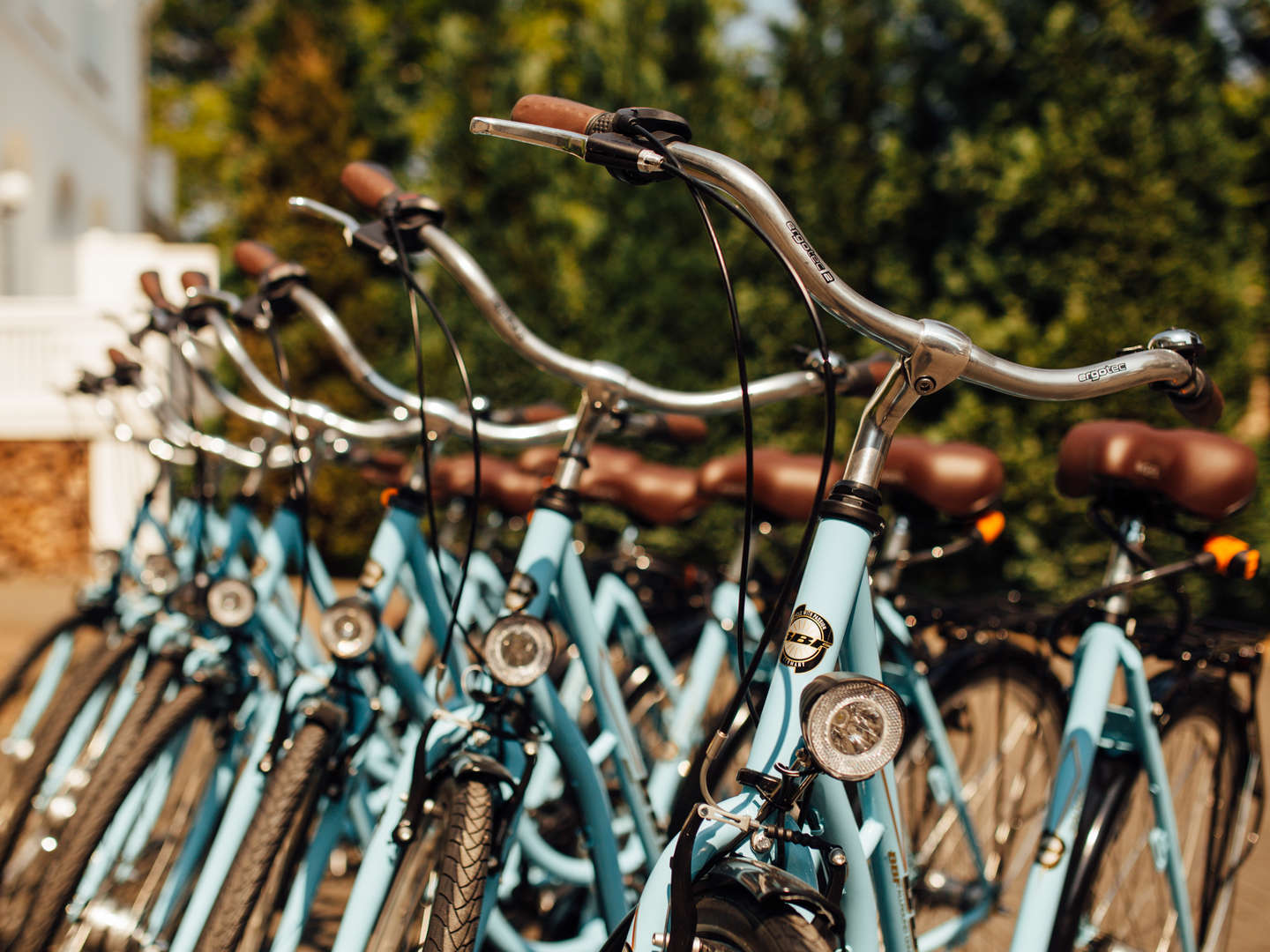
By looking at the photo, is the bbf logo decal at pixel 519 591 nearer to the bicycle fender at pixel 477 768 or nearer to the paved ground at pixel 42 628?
the bicycle fender at pixel 477 768

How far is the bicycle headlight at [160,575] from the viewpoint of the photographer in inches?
105

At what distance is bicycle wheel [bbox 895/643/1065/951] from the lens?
8.05 ft

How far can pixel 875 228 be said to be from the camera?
6.90m

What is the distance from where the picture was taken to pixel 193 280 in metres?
2.57

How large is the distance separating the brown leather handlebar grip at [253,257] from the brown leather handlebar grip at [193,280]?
22 cm

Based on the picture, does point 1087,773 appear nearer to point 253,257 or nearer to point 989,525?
point 989,525

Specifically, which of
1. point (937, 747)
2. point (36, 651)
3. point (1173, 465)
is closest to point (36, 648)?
point (36, 651)

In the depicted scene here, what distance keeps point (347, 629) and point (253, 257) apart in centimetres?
95

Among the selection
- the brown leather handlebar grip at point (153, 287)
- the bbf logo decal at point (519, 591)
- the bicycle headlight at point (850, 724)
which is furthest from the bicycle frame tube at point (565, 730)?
the brown leather handlebar grip at point (153, 287)

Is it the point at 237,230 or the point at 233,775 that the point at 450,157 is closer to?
the point at 237,230

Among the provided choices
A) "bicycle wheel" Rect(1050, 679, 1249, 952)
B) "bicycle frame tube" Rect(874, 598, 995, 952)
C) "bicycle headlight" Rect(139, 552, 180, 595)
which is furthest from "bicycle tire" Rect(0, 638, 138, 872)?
"bicycle wheel" Rect(1050, 679, 1249, 952)

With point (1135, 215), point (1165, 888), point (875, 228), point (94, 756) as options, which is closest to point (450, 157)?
point (875, 228)

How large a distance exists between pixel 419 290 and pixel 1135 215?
5711 millimetres

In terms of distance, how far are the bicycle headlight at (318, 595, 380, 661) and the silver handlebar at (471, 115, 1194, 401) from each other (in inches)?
34.7
